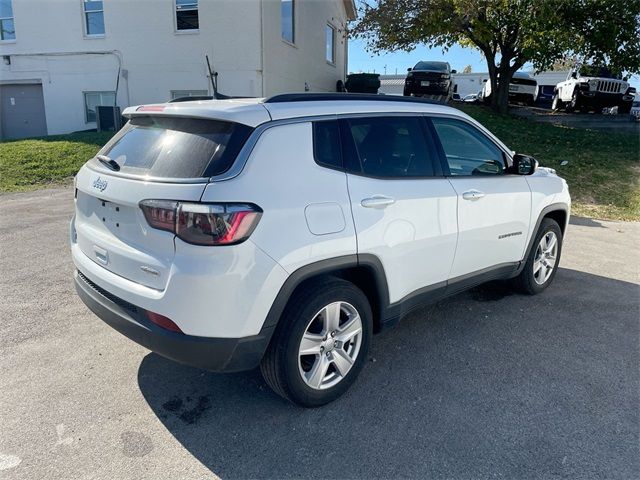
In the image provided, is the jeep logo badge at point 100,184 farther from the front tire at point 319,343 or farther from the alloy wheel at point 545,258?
the alloy wheel at point 545,258

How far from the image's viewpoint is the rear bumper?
8.20 feet

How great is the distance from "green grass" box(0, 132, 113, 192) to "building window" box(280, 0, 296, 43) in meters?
6.78

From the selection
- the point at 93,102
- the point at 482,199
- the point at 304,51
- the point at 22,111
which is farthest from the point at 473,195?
the point at 22,111

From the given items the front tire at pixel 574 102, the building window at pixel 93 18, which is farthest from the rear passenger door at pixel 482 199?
the front tire at pixel 574 102

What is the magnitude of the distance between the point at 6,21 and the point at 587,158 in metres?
18.5

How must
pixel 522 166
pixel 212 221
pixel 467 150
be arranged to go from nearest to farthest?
pixel 212 221, pixel 467 150, pixel 522 166

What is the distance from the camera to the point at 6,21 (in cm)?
1636

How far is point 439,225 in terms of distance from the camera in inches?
136

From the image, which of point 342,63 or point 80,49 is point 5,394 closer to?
point 80,49

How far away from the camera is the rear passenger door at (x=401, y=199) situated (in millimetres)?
2998

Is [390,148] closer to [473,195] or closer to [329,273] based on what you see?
[473,195]

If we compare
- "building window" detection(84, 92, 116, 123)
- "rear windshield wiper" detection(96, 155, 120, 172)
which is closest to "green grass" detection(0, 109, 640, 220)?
"building window" detection(84, 92, 116, 123)

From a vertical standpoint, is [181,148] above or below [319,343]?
above

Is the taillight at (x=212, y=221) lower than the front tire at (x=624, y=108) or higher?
lower
